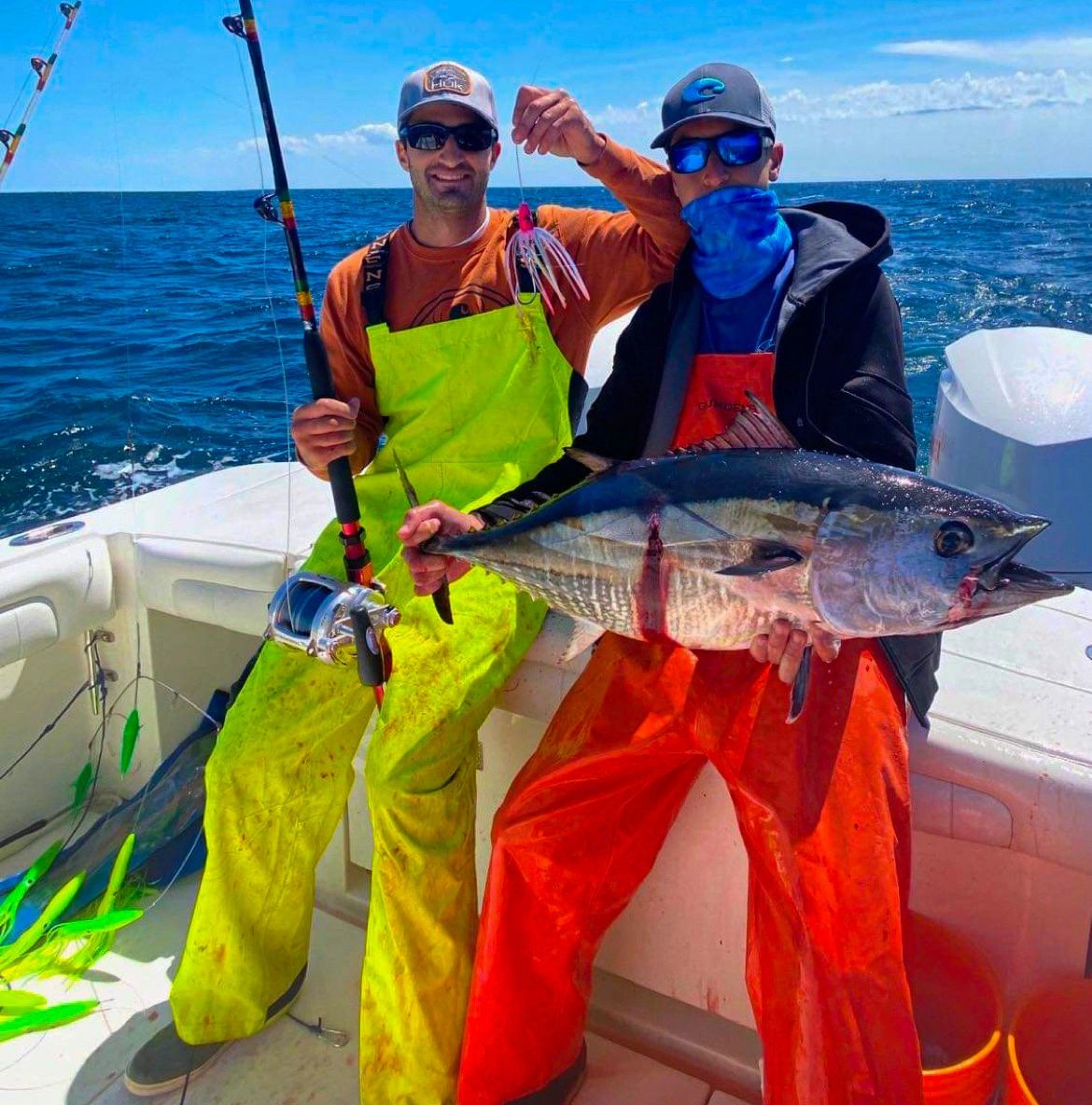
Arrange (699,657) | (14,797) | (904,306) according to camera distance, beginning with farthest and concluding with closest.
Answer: (904,306) → (14,797) → (699,657)

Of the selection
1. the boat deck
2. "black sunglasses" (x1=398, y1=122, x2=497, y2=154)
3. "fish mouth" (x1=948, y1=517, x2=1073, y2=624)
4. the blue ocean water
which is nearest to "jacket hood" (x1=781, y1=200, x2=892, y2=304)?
"fish mouth" (x1=948, y1=517, x2=1073, y2=624)

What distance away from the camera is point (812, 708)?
182 centimetres

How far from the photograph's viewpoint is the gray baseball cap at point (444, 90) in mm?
2762

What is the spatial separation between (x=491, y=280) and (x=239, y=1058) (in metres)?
2.20

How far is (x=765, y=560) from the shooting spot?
1.61m

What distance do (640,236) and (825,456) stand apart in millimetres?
1312

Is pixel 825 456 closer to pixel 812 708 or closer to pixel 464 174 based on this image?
pixel 812 708

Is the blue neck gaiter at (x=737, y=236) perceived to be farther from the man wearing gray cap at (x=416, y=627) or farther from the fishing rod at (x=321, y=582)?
the fishing rod at (x=321, y=582)

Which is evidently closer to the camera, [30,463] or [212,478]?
[212,478]

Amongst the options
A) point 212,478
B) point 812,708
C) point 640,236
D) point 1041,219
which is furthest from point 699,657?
point 1041,219

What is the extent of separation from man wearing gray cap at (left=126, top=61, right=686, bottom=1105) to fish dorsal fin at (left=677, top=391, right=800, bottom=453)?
2.78 feet

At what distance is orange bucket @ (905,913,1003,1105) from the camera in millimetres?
1821

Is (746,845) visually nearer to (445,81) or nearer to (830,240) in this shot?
(830,240)

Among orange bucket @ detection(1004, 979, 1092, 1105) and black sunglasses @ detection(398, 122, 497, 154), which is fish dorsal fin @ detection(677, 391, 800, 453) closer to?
orange bucket @ detection(1004, 979, 1092, 1105)
